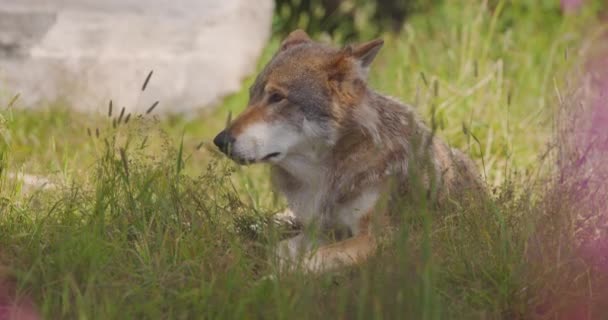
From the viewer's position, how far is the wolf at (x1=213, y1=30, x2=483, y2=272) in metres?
4.71

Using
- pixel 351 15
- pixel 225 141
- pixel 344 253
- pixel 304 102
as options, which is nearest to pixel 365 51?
pixel 304 102

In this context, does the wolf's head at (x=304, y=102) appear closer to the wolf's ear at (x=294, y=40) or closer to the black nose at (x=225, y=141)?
the black nose at (x=225, y=141)

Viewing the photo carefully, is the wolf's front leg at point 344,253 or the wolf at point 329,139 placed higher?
the wolf at point 329,139

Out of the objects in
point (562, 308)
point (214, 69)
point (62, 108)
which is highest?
point (214, 69)

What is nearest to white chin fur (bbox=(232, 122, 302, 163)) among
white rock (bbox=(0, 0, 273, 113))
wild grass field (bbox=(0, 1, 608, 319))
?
wild grass field (bbox=(0, 1, 608, 319))

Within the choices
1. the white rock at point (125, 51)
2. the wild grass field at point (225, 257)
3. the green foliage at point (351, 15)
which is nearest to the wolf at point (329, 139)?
the wild grass field at point (225, 257)

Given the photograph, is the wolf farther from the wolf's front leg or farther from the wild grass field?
the wild grass field

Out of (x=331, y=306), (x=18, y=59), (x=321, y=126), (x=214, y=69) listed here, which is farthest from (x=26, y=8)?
(x=331, y=306)

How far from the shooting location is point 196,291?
12.1ft

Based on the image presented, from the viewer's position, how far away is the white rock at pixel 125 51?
781 cm

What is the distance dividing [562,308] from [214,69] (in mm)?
5186

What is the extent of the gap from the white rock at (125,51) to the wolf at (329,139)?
9.97ft

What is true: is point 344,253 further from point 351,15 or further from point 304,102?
point 351,15

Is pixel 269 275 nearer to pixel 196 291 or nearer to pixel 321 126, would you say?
pixel 196 291
